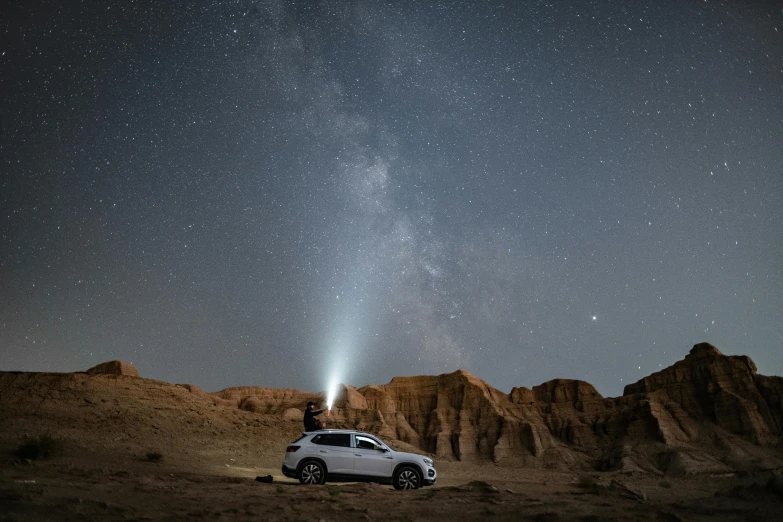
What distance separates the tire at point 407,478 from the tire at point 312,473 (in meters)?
2.22

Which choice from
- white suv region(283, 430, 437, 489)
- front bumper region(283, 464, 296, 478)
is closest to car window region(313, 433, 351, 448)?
white suv region(283, 430, 437, 489)

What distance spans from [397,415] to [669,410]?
40617mm

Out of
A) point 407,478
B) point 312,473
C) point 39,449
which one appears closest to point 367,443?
A: point 407,478

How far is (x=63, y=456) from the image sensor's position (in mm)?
19000

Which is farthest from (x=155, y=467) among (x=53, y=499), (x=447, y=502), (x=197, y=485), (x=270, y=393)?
(x=270, y=393)

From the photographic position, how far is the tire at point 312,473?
47.8 ft

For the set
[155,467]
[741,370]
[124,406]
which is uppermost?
[741,370]

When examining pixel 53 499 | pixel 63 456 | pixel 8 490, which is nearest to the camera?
pixel 53 499

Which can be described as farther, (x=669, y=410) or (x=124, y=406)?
(x=669, y=410)

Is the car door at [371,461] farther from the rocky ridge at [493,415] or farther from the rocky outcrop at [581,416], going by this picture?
the rocky outcrop at [581,416]

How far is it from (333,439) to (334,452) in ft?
1.39

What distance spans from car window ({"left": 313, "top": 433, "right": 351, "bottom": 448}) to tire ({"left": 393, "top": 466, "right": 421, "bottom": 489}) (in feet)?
5.78

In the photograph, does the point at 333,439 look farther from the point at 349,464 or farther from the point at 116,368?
the point at 116,368

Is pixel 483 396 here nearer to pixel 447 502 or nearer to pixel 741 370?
pixel 741 370
